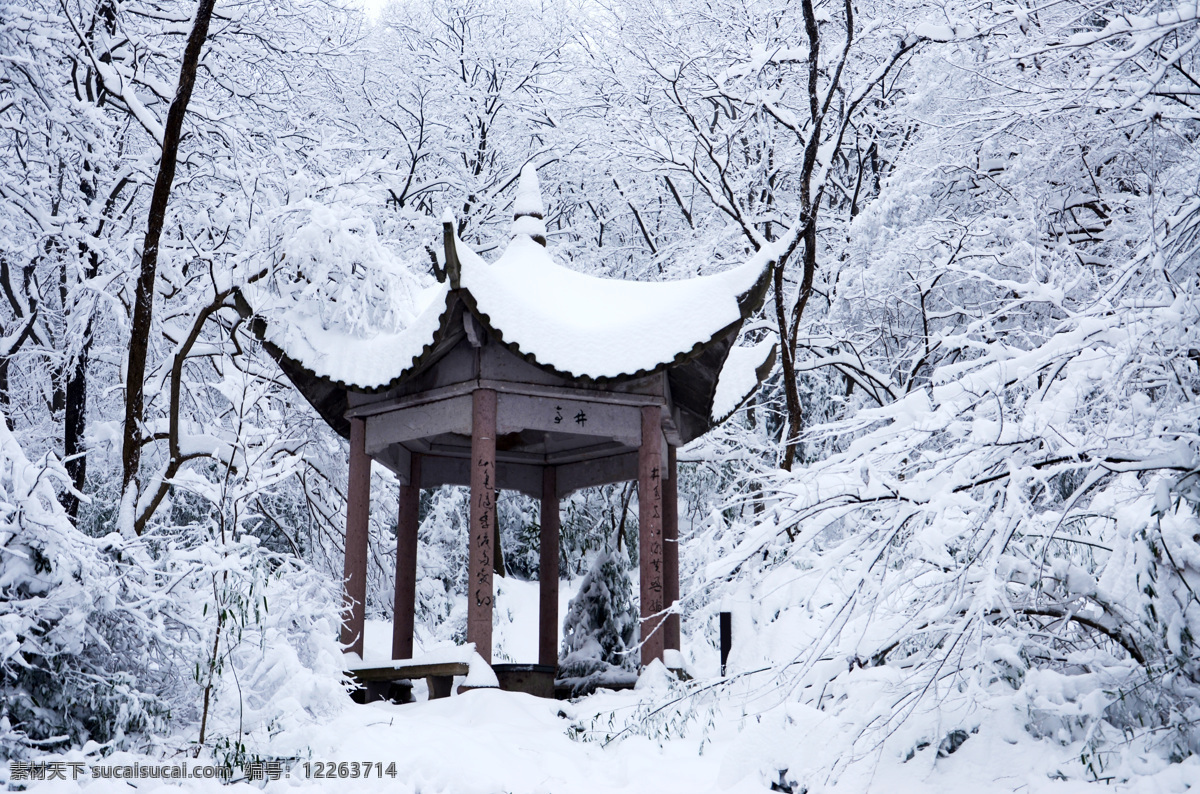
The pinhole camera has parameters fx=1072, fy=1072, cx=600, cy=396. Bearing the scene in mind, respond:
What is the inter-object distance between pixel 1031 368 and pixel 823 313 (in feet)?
36.1

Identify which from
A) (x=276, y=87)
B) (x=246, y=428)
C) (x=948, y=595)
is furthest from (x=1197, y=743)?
(x=276, y=87)

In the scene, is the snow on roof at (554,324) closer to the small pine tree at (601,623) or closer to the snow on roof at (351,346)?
the snow on roof at (351,346)

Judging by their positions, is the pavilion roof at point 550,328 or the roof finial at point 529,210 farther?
the roof finial at point 529,210

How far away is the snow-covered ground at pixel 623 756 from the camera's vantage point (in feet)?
14.5

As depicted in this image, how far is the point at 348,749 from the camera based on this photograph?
5543 mm

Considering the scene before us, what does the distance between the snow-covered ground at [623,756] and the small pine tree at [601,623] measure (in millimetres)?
2107

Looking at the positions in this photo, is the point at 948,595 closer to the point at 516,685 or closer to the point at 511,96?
the point at 516,685

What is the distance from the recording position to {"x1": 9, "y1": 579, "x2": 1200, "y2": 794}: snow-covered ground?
A: 441cm

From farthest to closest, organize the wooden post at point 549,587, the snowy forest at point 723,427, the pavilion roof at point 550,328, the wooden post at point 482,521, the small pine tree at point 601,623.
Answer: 1. the wooden post at point 549,587
2. the small pine tree at point 601,623
3. the pavilion roof at point 550,328
4. the wooden post at point 482,521
5. the snowy forest at point 723,427

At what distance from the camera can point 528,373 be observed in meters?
8.13

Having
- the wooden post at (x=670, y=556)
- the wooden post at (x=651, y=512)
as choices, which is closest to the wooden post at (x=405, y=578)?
the wooden post at (x=670, y=556)

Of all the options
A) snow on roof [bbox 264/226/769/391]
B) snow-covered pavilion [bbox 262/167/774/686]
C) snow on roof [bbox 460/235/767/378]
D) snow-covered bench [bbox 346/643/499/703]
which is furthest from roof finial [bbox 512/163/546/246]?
snow-covered bench [bbox 346/643/499/703]

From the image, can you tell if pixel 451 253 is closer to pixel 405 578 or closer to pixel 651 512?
pixel 651 512

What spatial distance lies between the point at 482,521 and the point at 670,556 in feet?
6.89
